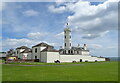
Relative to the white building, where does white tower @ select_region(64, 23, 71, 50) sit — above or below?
above

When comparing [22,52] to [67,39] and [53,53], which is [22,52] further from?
[67,39]

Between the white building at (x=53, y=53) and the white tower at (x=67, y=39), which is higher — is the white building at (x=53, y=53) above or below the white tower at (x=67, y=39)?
below

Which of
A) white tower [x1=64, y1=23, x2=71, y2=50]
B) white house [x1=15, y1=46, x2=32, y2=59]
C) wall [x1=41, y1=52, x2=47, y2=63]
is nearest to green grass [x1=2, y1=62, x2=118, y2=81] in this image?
wall [x1=41, y1=52, x2=47, y2=63]

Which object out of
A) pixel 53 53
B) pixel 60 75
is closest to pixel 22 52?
pixel 53 53

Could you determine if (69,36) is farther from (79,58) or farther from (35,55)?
(35,55)

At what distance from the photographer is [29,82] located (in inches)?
379

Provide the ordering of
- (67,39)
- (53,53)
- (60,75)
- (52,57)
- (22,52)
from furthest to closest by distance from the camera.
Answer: (22,52) → (67,39) → (53,53) → (52,57) → (60,75)

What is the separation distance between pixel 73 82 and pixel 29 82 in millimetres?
3312

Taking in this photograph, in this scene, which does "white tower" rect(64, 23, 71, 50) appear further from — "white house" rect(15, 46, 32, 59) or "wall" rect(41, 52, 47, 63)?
"wall" rect(41, 52, 47, 63)

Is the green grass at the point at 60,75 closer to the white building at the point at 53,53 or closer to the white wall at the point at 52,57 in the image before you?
the white wall at the point at 52,57

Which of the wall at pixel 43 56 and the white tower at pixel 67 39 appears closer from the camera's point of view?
the wall at pixel 43 56

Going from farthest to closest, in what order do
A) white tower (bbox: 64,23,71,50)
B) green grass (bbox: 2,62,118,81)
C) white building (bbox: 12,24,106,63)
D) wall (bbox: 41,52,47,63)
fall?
white tower (bbox: 64,23,71,50)
white building (bbox: 12,24,106,63)
wall (bbox: 41,52,47,63)
green grass (bbox: 2,62,118,81)

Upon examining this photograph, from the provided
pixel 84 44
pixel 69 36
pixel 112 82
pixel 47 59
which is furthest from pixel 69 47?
pixel 112 82

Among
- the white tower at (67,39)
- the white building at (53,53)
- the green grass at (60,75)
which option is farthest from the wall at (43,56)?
the green grass at (60,75)
